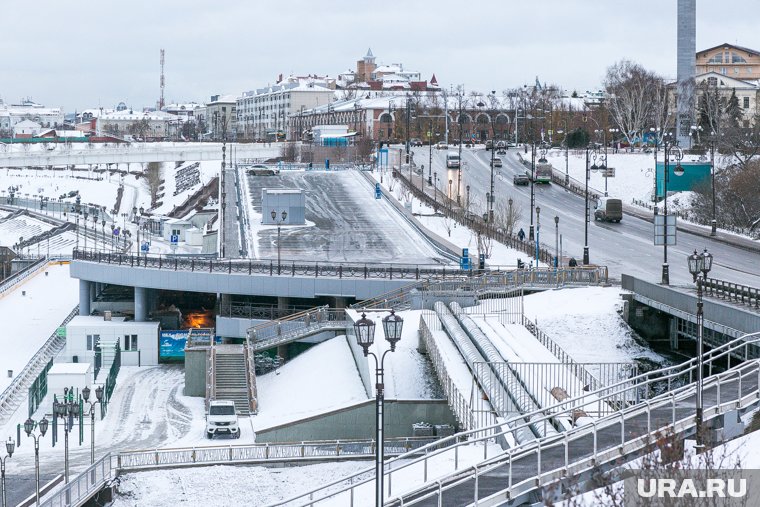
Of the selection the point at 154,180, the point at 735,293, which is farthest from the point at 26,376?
the point at 154,180

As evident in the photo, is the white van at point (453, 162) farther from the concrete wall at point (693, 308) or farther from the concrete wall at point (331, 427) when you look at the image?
the concrete wall at point (331, 427)

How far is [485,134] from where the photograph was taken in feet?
A: 497

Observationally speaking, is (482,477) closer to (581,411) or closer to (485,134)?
(581,411)

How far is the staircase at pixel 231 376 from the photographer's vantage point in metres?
42.7

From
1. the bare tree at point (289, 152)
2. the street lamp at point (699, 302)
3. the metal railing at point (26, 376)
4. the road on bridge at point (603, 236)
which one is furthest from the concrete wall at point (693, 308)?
the bare tree at point (289, 152)

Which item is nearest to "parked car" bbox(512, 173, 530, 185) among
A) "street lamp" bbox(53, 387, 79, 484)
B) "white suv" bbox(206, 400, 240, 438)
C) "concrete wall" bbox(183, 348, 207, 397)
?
"concrete wall" bbox(183, 348, 207, 397)

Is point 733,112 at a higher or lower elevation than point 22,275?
higher

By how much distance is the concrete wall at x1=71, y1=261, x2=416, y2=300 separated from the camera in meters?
52.8

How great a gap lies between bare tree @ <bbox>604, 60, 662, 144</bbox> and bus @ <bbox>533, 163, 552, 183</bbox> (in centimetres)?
1816

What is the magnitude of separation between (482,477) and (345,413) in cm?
1635

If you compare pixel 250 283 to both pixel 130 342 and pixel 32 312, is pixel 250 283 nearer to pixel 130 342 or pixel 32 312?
pixel 130 342

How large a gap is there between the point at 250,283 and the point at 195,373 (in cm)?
797

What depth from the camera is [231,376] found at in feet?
149

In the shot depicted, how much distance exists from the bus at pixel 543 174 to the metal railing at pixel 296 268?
118 feet
